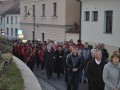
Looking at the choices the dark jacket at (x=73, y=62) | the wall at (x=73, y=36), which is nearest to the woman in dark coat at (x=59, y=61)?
the dark jacket at (x=73, y=62)

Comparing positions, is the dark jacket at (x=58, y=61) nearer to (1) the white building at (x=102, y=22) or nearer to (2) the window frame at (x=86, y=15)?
(1) the white building at (x=102, y=22)

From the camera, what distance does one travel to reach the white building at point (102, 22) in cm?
2672

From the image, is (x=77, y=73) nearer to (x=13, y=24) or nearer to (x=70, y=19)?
(x=70, y=19)

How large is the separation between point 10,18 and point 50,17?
30178mm

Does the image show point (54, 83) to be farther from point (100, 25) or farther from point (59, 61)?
point (100, 25)

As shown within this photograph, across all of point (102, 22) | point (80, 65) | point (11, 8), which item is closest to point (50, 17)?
point (102, 22)

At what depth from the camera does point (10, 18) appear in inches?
2753

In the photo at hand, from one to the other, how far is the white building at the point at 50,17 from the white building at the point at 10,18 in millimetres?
15979

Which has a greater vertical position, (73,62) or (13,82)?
(73,62)

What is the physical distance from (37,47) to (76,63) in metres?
9.67

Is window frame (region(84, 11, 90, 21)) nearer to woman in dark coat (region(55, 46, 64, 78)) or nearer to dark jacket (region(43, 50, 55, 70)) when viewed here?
woman in dark coat (region(55, 46, 64, 78))

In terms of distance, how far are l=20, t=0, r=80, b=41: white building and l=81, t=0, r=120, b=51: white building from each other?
9.67 ft

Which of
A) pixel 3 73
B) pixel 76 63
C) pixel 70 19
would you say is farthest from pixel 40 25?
pixel 3 73

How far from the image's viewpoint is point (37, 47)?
21797mm
